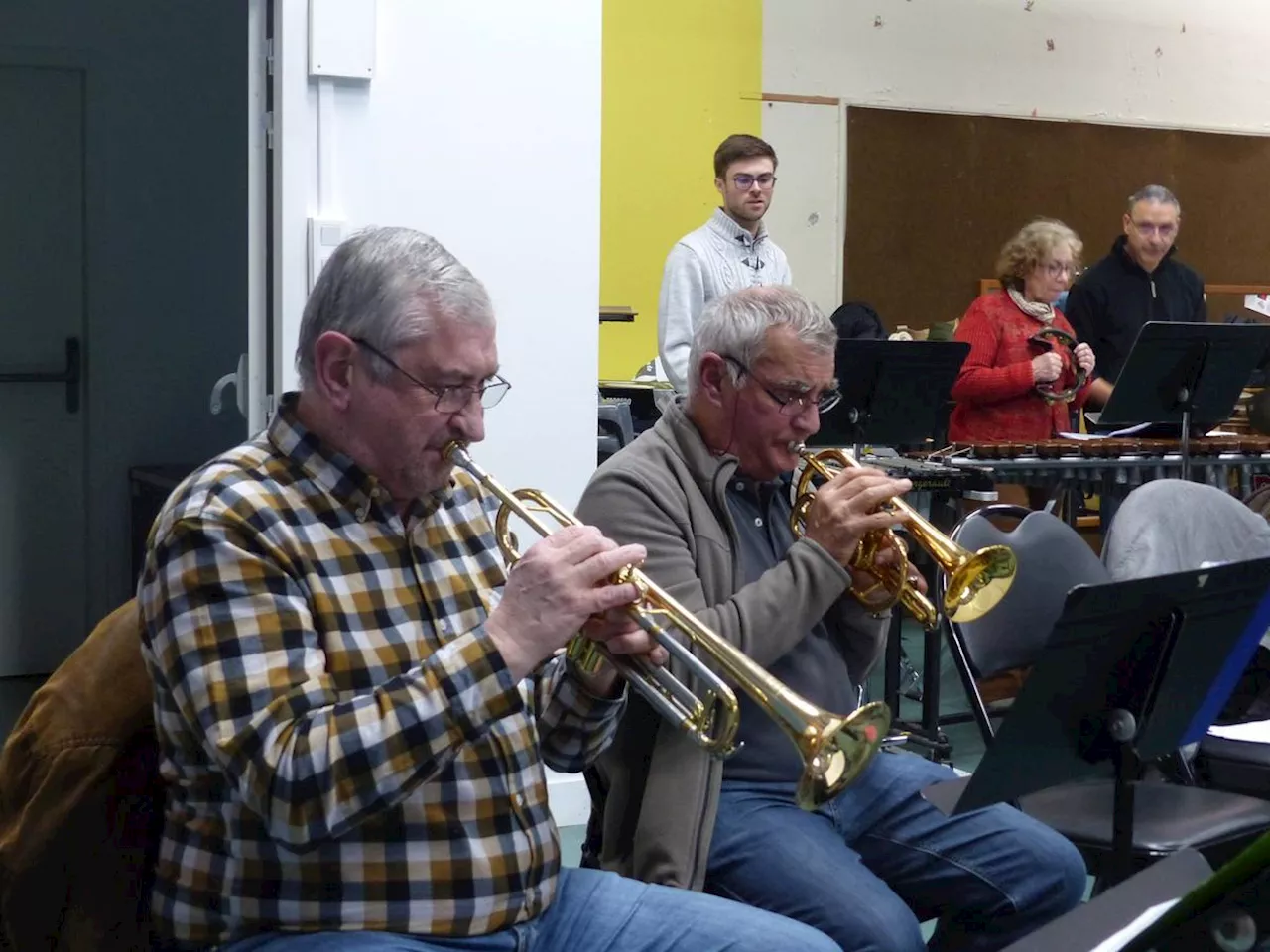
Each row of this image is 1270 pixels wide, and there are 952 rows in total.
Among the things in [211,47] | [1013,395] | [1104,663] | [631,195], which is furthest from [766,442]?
[631,195]

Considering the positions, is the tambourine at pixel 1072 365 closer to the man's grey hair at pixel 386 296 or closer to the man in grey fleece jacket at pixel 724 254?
the man in grey fleece jacket at pixel 724 254

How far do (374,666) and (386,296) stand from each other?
0.43 m

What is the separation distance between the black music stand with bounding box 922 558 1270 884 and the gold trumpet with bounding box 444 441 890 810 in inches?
11.2

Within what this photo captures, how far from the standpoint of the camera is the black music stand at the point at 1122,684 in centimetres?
196

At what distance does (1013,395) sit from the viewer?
5.27 metres

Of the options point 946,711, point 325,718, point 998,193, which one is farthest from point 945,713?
point 998,193

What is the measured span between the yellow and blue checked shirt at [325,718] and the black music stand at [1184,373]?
10.9 feet

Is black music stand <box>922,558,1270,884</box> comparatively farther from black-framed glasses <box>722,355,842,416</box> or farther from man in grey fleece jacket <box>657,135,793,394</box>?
man in grey fleece jacket <box>657,135,793,394</box>

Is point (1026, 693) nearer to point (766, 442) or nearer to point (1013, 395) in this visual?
point (766, 442)

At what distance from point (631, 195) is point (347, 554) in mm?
5905

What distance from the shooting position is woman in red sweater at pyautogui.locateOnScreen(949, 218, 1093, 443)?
17.1 feet

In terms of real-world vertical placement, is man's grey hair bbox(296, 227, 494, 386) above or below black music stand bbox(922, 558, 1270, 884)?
above

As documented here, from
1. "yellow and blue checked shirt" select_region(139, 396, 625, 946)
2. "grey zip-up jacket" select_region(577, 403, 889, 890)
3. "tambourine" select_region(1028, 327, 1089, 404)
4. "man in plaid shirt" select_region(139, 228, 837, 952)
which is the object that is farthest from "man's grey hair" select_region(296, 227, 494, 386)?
"tambourine" select_region(1028, 327, 1089, 404)

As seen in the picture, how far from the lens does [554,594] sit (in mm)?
1608
